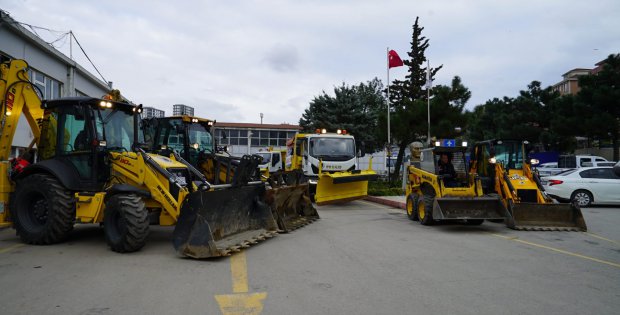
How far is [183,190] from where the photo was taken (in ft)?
25.2

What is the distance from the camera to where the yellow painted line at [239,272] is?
552 centimetres

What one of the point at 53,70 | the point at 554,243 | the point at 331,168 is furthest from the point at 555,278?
the point at 53,70

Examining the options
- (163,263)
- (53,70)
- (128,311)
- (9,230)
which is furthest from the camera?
(53,70)

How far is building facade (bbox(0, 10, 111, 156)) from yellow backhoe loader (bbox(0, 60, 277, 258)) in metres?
4.67

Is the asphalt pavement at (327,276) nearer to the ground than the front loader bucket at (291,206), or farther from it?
nearer to the ground

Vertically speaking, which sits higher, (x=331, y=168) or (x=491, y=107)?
(x=491, y=107)

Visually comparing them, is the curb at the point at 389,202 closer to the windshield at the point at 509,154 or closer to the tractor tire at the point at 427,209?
the tractor tire at the point at 427,209

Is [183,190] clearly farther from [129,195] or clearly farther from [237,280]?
[237,280]

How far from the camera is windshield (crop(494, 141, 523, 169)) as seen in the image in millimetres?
12267

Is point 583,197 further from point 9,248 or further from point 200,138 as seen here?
point 9,248

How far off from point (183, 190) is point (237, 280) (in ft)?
8.10

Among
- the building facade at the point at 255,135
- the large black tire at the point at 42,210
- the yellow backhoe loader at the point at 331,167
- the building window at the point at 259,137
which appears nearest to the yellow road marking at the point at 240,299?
the large black tire at the point at 42,210

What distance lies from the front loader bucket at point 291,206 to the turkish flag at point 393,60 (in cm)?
1580

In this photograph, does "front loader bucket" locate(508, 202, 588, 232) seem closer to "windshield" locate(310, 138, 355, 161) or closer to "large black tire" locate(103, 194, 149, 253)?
"windshield" locate(310, 138, 355, 161)
